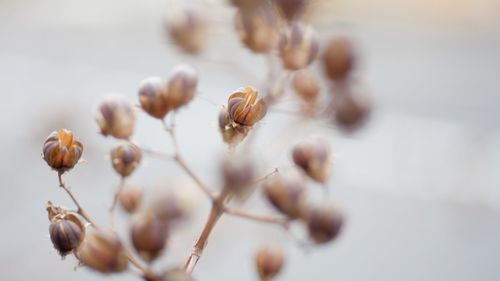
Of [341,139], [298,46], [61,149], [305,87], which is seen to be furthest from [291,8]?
[341,139]

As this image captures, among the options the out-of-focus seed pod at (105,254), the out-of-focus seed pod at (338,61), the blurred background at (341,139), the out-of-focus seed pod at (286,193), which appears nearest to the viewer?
the out-of-focus seed pod at (105,254)

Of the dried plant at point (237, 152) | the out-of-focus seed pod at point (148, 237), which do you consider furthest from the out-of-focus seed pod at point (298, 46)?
the out-of-focus seed pod at point (148, 237)

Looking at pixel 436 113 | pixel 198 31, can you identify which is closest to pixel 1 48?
pixel 436 113

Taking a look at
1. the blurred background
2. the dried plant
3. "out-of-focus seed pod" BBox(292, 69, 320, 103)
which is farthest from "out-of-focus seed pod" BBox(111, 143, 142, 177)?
"out-of-focus seed pod" BBox(292, 69, 320, 103)

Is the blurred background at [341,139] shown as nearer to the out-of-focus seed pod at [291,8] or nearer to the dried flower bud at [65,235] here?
the out-of-focus seed pod at [291,8]

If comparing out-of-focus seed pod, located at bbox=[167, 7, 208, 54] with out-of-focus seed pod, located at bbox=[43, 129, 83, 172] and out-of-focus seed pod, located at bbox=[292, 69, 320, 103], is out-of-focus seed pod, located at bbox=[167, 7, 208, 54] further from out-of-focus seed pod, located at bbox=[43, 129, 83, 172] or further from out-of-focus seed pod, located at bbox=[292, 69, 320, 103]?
out-of-focus seed pod, located at bbox=[43, 129, 83, 172]

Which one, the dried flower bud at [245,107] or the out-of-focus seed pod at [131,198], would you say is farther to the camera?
the out-of-focus seed pod at [131,198]
